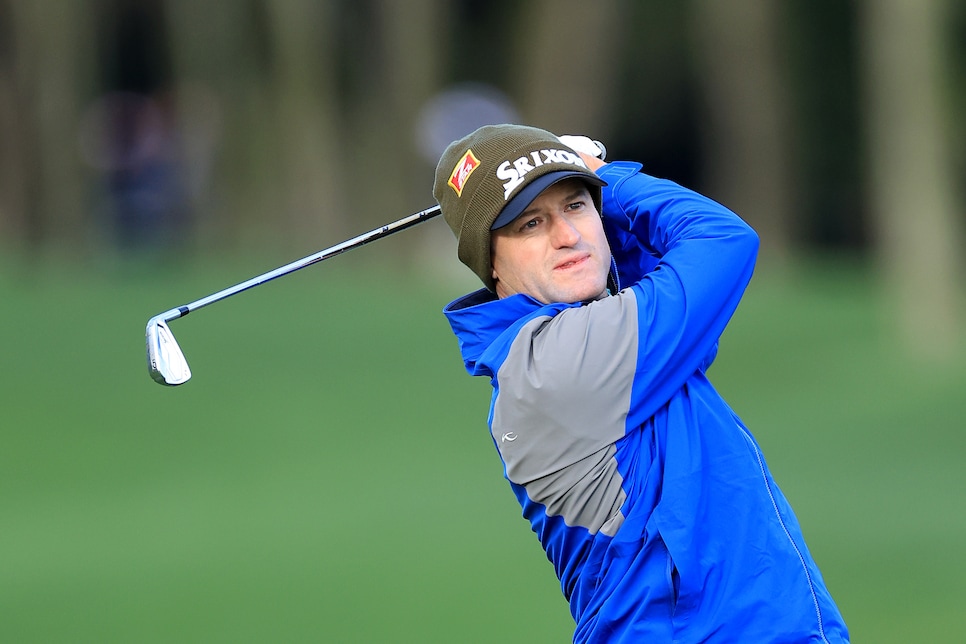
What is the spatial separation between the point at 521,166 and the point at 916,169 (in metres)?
12.0

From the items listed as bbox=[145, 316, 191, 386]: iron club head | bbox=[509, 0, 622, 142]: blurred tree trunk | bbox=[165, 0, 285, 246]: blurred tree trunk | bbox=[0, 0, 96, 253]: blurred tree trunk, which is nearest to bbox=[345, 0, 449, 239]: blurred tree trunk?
bbox=[509, 0, 622, 142]: blurred tree trunk

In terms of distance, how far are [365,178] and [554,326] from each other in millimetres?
22047

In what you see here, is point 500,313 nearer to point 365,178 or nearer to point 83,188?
point 83,188

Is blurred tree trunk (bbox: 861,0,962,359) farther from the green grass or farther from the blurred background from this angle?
the green grass

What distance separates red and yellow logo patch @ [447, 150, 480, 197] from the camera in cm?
291

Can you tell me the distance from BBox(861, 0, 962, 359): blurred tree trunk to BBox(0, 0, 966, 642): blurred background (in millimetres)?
33

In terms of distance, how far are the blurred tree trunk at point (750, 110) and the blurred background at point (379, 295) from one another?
2.0 inches

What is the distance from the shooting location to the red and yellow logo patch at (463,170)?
2.91m

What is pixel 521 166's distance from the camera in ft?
9.29

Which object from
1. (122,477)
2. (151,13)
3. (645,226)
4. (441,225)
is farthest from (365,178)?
(645,226)

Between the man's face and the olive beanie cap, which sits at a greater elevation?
the olive beanie cap

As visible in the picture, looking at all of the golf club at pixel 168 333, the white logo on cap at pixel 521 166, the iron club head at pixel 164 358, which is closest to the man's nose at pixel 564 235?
the white logo on cap at pixel 521 166

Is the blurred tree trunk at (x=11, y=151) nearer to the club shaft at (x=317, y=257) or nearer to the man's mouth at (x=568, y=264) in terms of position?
the club shaft at (x=317, y=257)

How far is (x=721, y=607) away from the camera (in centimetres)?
266
